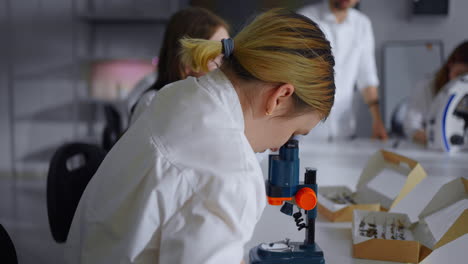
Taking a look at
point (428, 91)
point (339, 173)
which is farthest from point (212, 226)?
point (428, 91)

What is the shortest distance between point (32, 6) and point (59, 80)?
26.2 inches

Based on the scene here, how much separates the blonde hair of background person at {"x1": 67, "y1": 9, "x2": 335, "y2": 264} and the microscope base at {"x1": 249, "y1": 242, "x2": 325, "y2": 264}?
145 millimetres

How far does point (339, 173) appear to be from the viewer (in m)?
1.63

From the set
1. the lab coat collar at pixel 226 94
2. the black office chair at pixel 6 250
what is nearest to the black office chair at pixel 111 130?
the black office chair at pixel 6 250

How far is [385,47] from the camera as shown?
416 cm

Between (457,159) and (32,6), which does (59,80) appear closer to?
(32,6)

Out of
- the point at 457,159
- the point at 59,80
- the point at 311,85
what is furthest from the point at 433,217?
the point at 59,80

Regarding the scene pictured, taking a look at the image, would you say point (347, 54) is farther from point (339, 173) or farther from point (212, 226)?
point (212, 226)

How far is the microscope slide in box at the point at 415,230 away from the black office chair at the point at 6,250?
2.19 feet

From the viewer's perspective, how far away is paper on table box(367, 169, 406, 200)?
3.88ft

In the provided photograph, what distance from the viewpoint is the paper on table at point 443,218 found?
3.02ft

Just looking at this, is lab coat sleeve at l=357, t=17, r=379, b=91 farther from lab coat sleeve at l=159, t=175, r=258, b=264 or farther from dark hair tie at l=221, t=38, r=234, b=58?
lab coat sleeve at l=159, t=175, r=258, b=264

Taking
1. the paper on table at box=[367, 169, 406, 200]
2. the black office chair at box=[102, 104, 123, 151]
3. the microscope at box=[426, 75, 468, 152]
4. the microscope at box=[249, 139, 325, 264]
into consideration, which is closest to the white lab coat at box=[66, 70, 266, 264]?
the microscope at box=[249, 139, 325, 264]

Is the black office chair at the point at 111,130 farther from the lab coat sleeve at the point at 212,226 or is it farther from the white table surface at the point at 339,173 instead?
the lab coat sleeve at the point at 212,226
